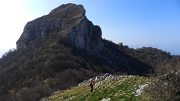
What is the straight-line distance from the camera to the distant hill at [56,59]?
68.9 metres

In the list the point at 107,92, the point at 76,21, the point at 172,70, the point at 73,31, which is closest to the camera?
the point at 172,70

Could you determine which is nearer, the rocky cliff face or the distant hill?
the distant hill

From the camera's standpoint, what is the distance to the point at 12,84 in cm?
7900

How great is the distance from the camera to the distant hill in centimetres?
6894

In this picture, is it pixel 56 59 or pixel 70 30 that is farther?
→ pixel 70 30

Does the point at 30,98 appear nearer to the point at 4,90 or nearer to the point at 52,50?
the point at 4,90

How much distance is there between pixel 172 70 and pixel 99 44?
120485 millimetres

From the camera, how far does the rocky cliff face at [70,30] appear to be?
4668 inches

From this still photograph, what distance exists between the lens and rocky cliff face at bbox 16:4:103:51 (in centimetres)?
11856

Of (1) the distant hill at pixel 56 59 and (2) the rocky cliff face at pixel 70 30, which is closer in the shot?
(1) the distant hill at pixel 56 59

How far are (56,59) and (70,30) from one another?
107 ft

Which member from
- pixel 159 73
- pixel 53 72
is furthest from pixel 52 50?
pixel 159 73

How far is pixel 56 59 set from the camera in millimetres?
89312

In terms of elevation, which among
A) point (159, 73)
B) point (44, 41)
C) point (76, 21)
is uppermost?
point (76, 21)
